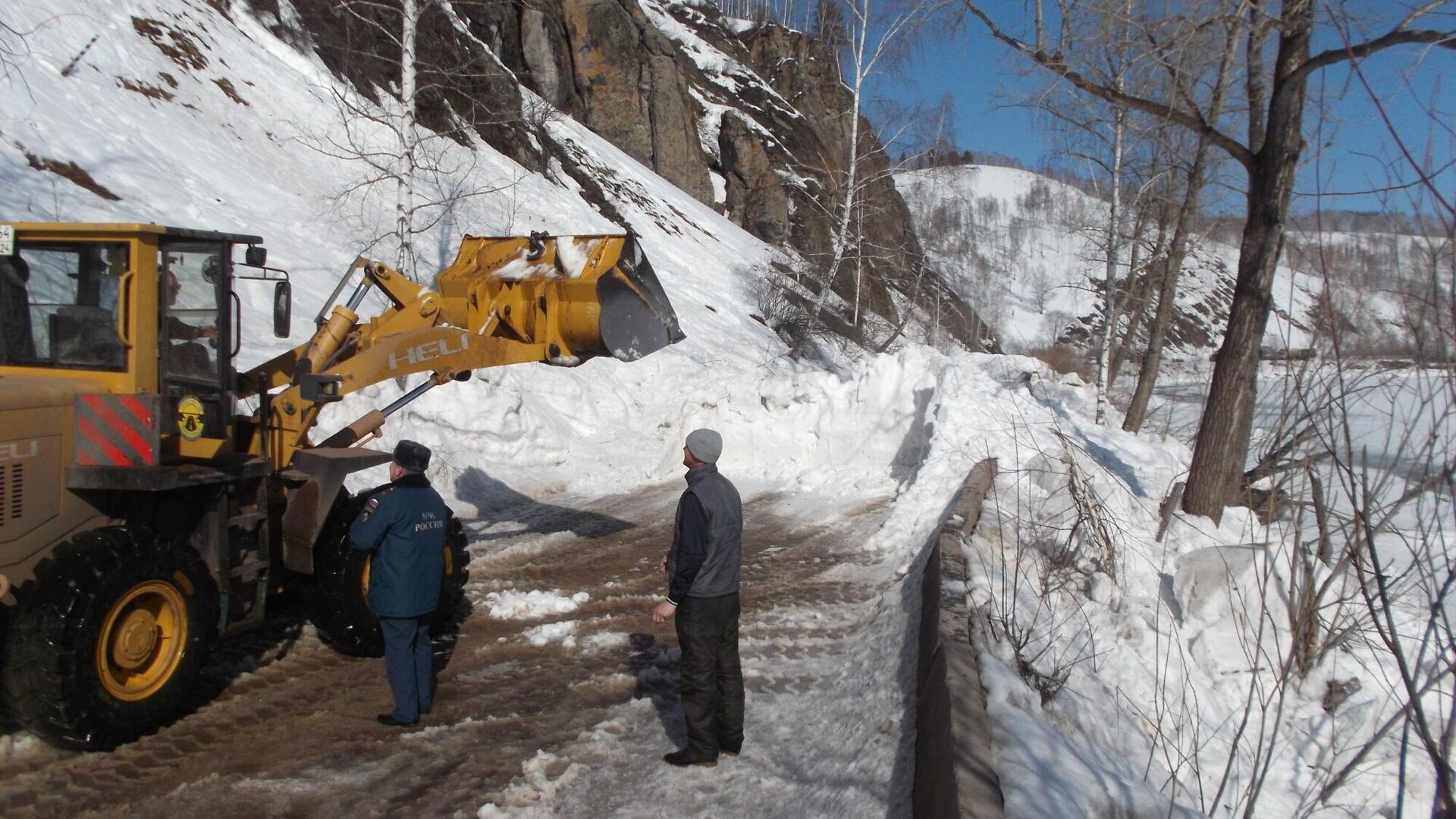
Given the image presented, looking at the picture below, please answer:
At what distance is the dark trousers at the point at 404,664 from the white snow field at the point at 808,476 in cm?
20

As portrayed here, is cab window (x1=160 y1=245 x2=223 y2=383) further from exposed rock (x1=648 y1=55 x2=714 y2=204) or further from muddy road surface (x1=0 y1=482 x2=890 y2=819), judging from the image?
exposed rock (x1=648 y1=55 x2=714 y2=204)

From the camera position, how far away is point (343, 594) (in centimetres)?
624

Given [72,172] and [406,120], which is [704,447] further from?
[72,172]

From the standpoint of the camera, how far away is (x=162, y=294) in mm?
5488

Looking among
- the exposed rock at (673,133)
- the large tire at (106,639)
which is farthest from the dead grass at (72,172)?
the exposed rock at (673,133)

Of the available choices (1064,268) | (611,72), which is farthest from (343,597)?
(1064,268)

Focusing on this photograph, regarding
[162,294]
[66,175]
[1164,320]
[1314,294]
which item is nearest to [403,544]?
[162,294]

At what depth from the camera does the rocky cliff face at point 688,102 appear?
2670cm

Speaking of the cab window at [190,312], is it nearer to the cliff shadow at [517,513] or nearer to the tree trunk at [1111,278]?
the cliff shadow at [517,513]

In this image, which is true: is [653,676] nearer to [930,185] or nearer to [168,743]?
[168,743]

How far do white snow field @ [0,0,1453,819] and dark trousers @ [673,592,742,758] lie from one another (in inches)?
8.2

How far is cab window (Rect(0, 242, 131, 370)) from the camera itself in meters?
5.35

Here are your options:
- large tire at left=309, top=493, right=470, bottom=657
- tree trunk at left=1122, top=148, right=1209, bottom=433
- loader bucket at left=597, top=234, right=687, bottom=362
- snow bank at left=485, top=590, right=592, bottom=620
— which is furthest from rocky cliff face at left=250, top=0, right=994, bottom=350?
large tire at left=309, top=493, right=470, bottom=657

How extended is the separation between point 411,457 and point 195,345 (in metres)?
1.36
